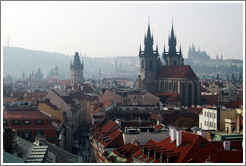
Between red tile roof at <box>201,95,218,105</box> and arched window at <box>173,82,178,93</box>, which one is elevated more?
arched window at <box>173,82,178,93</box>

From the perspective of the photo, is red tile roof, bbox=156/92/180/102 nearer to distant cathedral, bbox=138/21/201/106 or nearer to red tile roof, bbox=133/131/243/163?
distant cathedral, bbox=138/21/201/106

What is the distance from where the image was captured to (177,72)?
13075cm

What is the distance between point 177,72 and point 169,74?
131 inches

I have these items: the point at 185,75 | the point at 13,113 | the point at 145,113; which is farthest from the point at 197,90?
the point at 13,113

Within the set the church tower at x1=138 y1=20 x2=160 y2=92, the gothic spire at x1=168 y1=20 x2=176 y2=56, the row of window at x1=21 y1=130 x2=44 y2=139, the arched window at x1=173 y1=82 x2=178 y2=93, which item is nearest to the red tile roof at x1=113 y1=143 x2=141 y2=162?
the row of window at x1=21 y1=130 x2=44 y2=139

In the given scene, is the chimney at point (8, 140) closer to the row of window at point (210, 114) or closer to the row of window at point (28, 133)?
the row of window at point (28, 133)

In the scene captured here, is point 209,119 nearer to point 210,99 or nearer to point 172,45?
point 210,99

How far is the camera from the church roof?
126294mm

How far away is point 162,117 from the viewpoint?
64.6 metres

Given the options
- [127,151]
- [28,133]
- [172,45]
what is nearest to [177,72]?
[172,45]

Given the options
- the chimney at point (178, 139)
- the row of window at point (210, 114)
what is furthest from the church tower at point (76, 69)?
the chimney at point (178, 139)

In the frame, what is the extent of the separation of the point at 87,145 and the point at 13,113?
18.3 m

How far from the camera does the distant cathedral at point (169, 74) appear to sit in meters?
123

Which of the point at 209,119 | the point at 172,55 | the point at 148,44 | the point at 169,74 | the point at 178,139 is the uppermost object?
the point at 148,44
